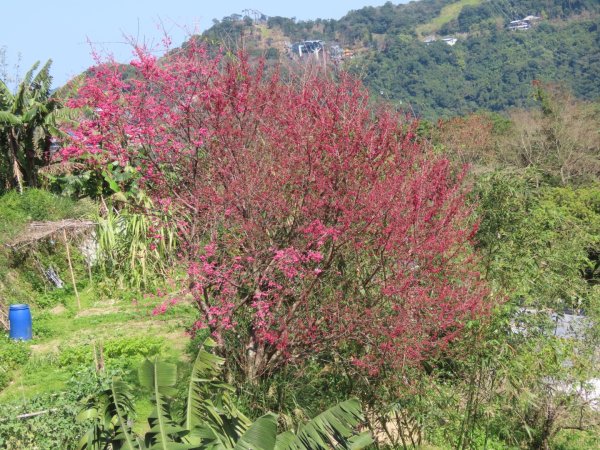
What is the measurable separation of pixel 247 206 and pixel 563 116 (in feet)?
72.3

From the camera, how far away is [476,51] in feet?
271

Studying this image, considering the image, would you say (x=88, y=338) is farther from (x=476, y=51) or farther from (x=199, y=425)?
(x=476, y=51)

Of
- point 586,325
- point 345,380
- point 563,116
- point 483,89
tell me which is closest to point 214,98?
point 345,380

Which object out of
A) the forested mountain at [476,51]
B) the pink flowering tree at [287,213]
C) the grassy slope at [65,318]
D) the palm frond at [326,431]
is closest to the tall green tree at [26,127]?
the grassy slope at [65,318]

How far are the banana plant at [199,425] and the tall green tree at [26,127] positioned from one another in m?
12.9

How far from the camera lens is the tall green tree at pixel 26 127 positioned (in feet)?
56.3

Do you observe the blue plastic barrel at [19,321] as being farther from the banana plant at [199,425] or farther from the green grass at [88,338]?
the banana plant at [199,425]

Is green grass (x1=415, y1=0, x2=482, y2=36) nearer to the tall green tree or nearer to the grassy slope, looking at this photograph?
the tall green tree

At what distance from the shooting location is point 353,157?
283 inches

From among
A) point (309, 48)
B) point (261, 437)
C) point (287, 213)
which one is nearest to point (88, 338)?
point (287, 213)

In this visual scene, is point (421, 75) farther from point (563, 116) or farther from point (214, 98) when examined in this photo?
point (214, 98)

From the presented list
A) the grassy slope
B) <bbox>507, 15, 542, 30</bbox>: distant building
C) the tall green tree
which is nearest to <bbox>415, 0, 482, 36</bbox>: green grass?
<bbox>507, 15, 542, 30</bbox>: distant building

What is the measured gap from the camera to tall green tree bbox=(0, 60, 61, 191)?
676 inches

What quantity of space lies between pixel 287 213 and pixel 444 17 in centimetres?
11153
